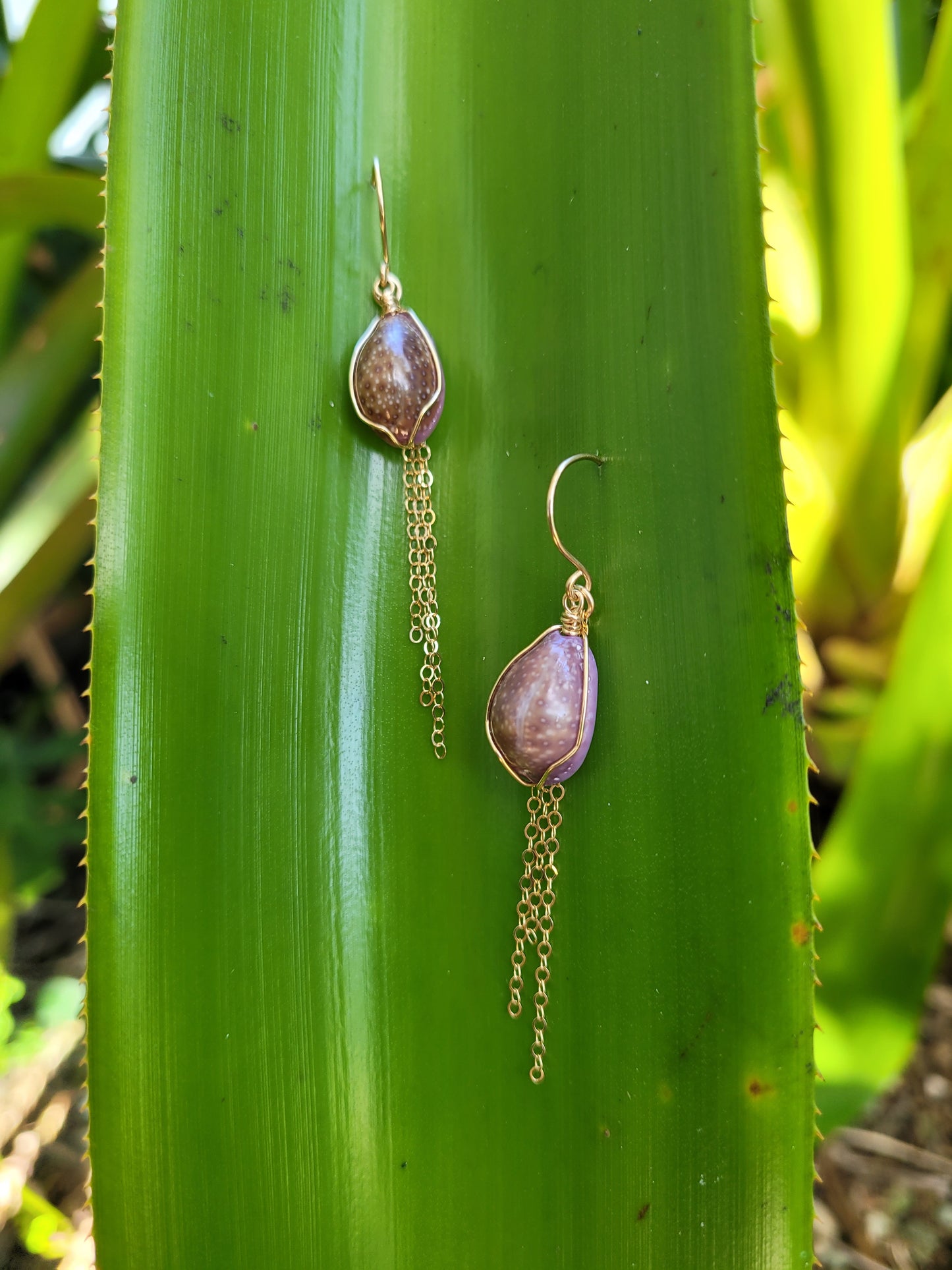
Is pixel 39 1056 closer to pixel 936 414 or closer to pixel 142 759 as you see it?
pixel 142 759

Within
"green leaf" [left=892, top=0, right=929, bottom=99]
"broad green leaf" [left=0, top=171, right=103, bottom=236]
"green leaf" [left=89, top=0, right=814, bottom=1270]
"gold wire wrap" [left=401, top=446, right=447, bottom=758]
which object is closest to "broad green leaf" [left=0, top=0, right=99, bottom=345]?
"broad green leaf" [left=0, top=171, right=103, bottom=236]

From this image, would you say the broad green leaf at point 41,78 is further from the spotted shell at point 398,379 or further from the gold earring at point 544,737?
the gold earring at point 544,737

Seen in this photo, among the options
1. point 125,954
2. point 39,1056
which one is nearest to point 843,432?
point 125,954

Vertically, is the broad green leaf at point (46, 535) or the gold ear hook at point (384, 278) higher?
the gold ear hook at point (384, 278)

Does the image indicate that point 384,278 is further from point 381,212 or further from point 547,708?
point 547,708

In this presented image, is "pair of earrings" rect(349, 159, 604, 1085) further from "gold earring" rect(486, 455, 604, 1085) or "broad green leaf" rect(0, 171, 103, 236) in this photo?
"broad green leaf" rect(0, 171, 103, 236)

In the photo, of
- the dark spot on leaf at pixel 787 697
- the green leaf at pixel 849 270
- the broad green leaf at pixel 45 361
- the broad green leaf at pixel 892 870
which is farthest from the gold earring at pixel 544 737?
the broad green leaf at pixel 45 361
